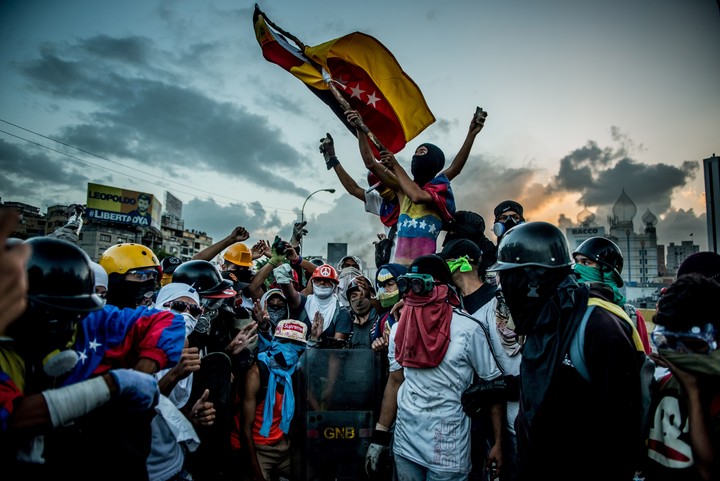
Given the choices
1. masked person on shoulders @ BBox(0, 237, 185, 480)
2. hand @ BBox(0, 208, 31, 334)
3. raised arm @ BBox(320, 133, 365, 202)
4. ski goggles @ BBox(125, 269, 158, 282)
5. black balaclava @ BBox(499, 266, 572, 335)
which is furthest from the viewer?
raised arm @ BBox(320, 133, 365, 202)

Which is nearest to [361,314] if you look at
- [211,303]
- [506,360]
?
[211,303]

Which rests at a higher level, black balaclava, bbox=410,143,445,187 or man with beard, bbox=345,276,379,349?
black balaclava, bbox=410,143,445,187

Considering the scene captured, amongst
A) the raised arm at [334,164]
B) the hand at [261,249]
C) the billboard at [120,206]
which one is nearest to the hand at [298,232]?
the hand at [261,249]

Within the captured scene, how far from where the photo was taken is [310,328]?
554cm

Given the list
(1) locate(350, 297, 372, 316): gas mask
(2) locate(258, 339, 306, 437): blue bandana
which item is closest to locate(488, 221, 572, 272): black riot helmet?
(2) locate(258, 339, 306, 437): blue bandana

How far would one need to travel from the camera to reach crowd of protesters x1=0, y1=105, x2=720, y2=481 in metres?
1.91

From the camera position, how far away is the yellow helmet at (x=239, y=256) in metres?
6.98

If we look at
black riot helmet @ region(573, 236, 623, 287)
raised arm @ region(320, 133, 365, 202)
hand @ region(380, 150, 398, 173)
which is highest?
raised arm @ region(320, 133, 365, 202)

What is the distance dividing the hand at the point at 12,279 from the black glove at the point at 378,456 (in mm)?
2863

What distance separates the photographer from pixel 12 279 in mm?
1624

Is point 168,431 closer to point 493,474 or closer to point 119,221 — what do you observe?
point 493,474

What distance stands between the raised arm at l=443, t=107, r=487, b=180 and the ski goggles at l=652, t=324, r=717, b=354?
3938 mm

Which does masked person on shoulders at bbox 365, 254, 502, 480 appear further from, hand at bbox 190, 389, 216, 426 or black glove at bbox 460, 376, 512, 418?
hand at bbox 190, 389, 216, 426

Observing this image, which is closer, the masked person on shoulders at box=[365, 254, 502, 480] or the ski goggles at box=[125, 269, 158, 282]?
the masked person on shoulders at box=[365, 254, 502, 480]
